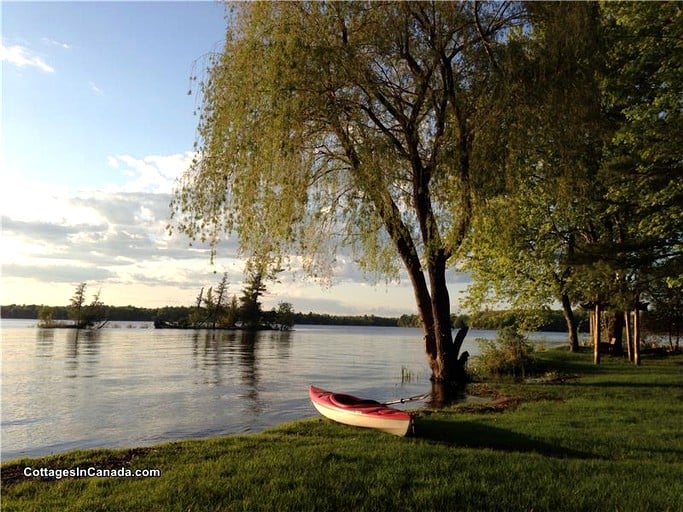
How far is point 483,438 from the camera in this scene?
33.8 feet

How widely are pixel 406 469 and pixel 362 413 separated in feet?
11.7

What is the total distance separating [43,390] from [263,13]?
15731mm

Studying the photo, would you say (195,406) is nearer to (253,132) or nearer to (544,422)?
(253,132)

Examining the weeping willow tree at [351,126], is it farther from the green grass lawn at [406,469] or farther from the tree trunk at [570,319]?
the tree trunk at [570,319]

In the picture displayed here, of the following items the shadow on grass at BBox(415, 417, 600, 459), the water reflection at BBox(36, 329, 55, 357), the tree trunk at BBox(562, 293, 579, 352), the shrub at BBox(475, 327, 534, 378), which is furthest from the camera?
the water reflection at BBox(36, 329, 55, 357)

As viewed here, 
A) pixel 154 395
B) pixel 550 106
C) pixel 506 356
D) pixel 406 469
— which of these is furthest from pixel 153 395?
pixel 550 106

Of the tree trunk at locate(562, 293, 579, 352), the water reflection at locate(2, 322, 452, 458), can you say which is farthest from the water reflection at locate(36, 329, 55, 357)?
the tree trunk at locate(562, 293, 579, 352)

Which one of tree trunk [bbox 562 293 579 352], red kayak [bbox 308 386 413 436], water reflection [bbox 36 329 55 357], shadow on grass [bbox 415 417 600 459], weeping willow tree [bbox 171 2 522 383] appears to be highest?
weeping willow tree [bbox 171 2 522 383]

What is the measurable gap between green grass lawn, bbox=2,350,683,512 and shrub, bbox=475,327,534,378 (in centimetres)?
1115

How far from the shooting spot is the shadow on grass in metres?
9.34

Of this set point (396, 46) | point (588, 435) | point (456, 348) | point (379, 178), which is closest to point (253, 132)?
point (379, 178)

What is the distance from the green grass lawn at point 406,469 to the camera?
6.34 m

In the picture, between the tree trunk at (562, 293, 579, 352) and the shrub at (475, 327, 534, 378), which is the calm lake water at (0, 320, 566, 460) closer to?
the shrub at (475, 327, 534, 378)

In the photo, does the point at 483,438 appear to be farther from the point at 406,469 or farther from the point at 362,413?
the point at 406,469
